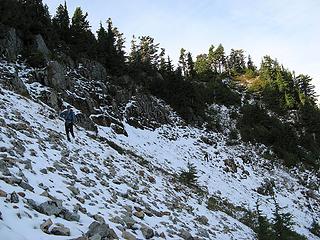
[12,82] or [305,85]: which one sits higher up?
[305,85]

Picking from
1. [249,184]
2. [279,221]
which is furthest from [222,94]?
[279,221]

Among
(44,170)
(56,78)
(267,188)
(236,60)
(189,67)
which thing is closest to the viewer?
(44,170)

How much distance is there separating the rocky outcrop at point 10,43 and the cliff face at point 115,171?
107 cm

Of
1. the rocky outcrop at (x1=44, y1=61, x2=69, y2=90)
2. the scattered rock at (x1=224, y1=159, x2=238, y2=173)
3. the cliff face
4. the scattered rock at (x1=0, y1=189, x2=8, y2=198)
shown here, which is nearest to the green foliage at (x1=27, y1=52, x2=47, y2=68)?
the rocky outcrop at (x1=44, y1=61, x2=69, y2=90)

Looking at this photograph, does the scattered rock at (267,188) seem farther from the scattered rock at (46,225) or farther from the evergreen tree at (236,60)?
the evergreen tree at (236,60)

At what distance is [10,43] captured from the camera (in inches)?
1372

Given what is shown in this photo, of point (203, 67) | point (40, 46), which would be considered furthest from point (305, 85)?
point (40, 46)

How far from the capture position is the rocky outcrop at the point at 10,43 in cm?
3359

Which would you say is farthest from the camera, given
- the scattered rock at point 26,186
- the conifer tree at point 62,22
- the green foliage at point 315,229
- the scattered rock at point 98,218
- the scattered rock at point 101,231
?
A: the conifer tree at point 62,22

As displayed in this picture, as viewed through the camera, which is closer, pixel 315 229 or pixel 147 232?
pixel 147 232

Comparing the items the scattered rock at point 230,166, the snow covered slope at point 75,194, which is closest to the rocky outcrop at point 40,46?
the snow covered slope at point 75,194

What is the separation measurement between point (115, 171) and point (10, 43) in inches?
919

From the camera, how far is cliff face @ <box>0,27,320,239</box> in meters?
8.93

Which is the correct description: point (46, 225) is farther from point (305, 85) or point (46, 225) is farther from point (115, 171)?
point (305, 85)
